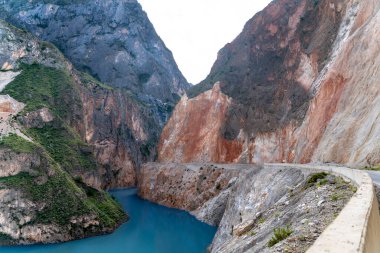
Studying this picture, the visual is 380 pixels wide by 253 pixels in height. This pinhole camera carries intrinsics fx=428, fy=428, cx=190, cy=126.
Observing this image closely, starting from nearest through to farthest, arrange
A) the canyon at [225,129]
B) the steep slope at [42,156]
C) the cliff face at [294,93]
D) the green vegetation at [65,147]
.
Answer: the canyon at [225,129] < the cliff face at [294,93] < the steep slope at [42,156] < the green vegetation at [65,147]

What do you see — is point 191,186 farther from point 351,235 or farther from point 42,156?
point 351,235

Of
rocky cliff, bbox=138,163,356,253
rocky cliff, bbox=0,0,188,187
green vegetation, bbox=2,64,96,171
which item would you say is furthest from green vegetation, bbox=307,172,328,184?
rocky cliff, bbox=0,0,188,187

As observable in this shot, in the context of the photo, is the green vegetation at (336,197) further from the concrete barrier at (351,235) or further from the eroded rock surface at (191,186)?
the eroded rock surface at (191,186)

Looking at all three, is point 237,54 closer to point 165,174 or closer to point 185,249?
point 165,174

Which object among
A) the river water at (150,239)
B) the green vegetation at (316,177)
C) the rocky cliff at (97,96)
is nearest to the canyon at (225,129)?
the green vegetation at (316,177)

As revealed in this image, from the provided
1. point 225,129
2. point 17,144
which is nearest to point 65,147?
point 17,144

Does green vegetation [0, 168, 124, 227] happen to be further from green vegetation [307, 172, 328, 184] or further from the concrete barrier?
the concrete barrier

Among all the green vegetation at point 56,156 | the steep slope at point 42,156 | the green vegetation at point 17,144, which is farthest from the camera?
the green vegetation at point 17,144

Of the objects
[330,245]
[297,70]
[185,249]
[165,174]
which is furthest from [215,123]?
[330,245]
